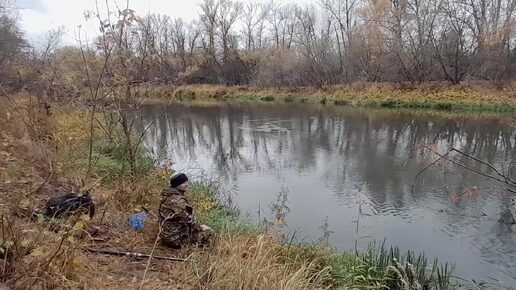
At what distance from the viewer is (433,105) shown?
25125 millimetres

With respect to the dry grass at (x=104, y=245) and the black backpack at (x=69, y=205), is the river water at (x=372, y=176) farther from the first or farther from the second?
the black backpack at (x=69, y=205)

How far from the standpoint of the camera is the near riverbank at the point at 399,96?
23.1 m

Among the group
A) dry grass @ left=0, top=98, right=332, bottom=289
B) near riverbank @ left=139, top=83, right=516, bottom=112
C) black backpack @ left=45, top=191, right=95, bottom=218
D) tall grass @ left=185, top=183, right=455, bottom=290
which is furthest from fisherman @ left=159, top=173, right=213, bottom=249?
near riverbank @ left=139, top=83, right=516, bottom=112

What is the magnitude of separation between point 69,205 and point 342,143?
1215 cm

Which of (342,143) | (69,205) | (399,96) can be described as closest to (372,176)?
(342,143)

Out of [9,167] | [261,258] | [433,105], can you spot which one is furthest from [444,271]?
[433,105]

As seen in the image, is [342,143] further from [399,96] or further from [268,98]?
[268,98]

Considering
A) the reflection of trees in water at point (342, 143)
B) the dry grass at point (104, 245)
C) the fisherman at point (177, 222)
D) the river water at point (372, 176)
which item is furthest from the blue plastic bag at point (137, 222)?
the reflection of trees in water at point (342, 143)

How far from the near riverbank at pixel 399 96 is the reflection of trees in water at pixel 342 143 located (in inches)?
99.8

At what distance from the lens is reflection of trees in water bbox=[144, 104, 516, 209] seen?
10477 millimetres

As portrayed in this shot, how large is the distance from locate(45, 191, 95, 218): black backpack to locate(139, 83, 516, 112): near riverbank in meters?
14.2

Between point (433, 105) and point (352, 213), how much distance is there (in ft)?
64.1

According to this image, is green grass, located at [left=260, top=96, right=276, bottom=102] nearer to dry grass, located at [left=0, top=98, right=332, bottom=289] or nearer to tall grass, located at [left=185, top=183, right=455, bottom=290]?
dry grass, located at [left=0, top=98, right=332, bottom=289]

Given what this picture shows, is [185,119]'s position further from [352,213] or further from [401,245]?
[401,245]
